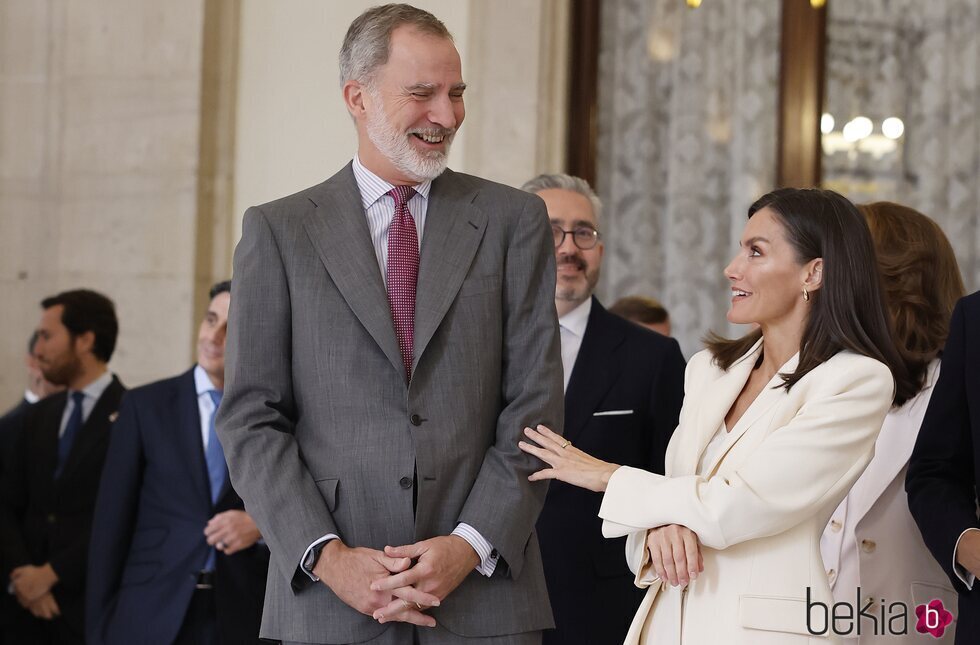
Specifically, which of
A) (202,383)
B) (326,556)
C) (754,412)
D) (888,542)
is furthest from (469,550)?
(202,383)

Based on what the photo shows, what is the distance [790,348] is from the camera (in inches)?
119

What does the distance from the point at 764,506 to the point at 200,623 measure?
7.66 feet

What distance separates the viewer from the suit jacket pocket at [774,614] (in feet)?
8.82

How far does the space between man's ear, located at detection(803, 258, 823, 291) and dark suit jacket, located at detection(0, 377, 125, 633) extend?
11.7 feet

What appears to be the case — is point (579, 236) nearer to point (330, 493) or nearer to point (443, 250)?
point (443, 250)

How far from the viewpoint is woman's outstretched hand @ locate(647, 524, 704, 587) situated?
9.00 ft

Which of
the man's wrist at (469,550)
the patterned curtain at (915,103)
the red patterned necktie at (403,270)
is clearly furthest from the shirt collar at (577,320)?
the patterned curtain at (915,103)

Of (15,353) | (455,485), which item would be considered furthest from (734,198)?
(455,485)

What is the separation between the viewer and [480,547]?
2.56m

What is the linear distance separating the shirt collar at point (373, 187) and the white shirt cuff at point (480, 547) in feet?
2.47

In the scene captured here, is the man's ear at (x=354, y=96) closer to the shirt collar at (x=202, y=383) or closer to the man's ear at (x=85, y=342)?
the shirt collar at (x=202, y=383)

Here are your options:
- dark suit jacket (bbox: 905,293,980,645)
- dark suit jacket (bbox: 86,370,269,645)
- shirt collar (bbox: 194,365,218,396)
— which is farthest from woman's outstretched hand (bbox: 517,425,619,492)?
shirt collar (bbox: 194,365,218,396)

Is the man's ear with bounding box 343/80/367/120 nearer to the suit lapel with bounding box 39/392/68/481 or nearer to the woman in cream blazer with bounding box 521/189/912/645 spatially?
the woman in cream blazer with bounding box 521/189/912/645

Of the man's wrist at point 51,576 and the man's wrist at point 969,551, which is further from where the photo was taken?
the man's wrist at point 51,576
